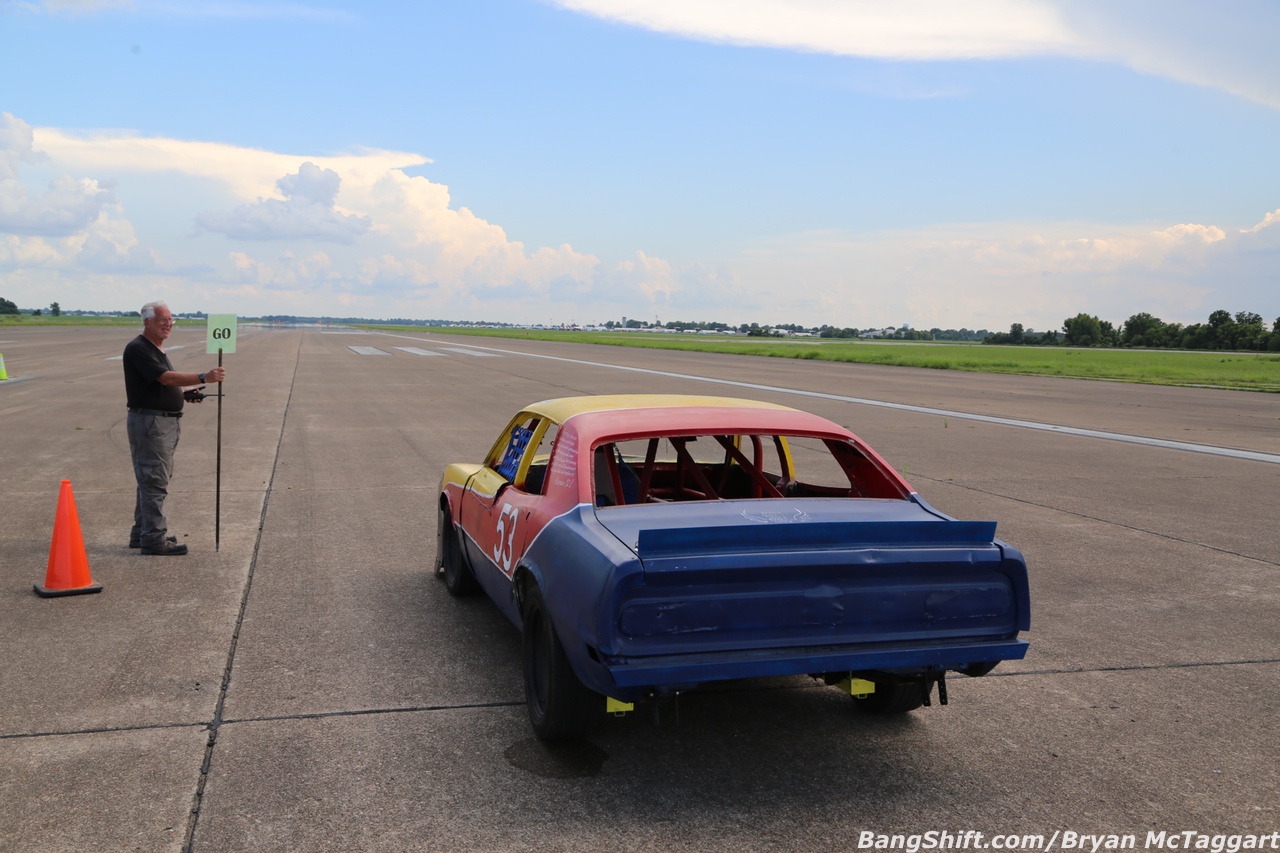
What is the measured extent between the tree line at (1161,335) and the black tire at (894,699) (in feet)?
349

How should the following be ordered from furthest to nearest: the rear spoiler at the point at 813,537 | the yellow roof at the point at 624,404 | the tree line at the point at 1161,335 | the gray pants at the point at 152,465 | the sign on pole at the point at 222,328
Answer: the tree line at the point at 1161,335 → the sign on pole at the point at 222,328 → the gray pants at the point at 152,465 → the yellow roof at the point at 624,404 → the rear spoiler at the point at 813,537

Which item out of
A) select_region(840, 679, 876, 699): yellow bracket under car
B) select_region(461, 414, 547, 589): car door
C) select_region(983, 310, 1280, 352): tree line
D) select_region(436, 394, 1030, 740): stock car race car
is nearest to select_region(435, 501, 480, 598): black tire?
select_region(461, 414, 547, 589): car door

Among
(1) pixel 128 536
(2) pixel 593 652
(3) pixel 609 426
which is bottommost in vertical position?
(1) pixel 128 536

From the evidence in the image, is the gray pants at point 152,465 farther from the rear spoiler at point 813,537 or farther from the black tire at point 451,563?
the rear spoiler at point 813,537

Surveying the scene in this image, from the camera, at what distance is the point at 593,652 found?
364 centimetres

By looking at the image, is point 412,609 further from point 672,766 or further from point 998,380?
point 998,380

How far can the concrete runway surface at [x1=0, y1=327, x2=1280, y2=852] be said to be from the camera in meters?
3.57

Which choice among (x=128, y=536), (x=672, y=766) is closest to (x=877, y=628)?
(x=672, y=766)

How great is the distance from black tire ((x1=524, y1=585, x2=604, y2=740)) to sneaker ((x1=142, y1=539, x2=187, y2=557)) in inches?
171

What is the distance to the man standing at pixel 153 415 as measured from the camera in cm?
738

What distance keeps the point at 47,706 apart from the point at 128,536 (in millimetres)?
3950

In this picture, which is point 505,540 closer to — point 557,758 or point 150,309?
point 557,758

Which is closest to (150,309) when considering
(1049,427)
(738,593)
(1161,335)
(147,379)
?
(147,379)

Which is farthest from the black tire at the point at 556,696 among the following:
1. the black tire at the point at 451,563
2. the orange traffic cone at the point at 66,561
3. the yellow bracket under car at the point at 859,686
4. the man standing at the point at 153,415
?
the man standing at the point at 153,415
